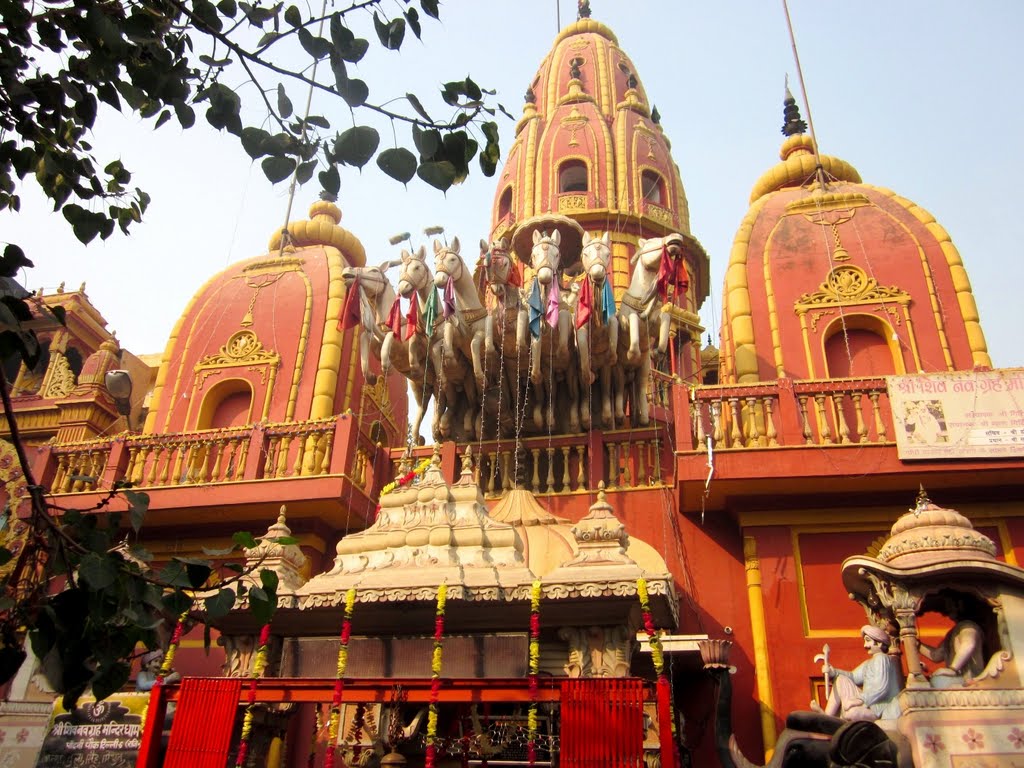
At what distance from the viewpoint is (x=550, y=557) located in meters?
8.65

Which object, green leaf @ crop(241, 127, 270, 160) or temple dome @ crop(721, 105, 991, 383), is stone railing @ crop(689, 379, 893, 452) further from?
green leaf @ crop(241, 127, 270, 160)

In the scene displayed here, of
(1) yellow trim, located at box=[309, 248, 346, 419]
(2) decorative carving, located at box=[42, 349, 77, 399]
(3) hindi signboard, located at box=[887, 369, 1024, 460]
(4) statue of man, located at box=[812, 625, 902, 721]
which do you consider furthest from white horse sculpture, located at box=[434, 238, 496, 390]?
(2) decorative carving, located at box=[42, 349, 77, 399]

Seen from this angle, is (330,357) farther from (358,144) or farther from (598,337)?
(358,144)

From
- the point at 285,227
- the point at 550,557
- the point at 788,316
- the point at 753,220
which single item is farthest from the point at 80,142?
the point at 285,227

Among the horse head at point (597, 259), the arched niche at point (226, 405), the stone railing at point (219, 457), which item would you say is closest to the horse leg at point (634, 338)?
the horse head at point (597, 259)

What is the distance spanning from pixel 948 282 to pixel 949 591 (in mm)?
6846

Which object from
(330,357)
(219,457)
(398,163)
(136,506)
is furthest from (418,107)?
(330,357)

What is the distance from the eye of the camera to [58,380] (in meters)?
18.3

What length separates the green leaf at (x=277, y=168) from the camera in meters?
4.02

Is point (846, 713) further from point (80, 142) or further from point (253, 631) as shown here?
point (80, 142)

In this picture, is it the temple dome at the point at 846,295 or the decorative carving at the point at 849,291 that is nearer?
the temple dome at the point at 846,295

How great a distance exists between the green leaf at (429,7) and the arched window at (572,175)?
56.3 feet

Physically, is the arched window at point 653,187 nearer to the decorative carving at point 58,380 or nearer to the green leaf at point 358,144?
Result: the decorative carving at point 58,380

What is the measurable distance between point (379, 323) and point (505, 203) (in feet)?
34.5
